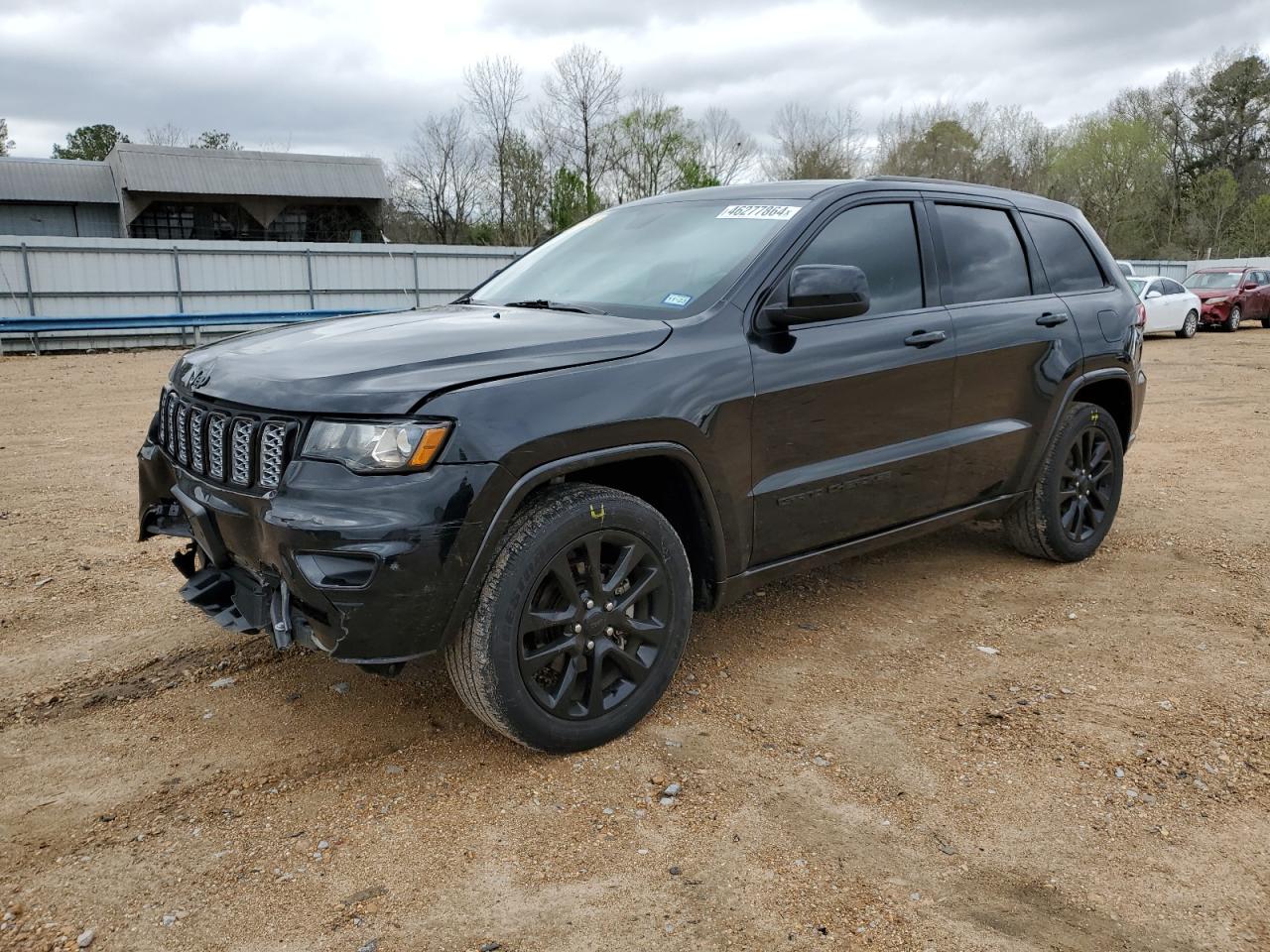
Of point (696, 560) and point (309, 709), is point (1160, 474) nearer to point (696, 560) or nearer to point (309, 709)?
point (696, 560)

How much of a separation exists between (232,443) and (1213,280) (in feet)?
89.5

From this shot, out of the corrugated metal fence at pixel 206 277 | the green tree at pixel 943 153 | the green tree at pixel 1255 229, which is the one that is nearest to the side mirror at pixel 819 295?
the corrugated metal fence at pixel 206 277

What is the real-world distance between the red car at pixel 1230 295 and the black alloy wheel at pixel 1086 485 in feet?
71.7

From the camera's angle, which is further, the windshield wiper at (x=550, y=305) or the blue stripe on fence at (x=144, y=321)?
the blue stripe on fence at (x=144, y=321)

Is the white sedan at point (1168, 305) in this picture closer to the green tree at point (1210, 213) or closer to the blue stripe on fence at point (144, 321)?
the blue stripe on fence at point (144, 321)

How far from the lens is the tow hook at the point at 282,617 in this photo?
2811 millimetres

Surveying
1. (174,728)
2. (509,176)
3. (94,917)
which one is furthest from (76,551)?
(509,176)

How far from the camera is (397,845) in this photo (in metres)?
2.72

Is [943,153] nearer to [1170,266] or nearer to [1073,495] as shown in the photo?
[1170,266]

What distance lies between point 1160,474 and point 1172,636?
3.76 metres

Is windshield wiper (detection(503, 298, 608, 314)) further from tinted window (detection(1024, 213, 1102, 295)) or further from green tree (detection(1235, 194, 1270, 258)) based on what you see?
green tree (detection(1235, 194, 1270, 258))

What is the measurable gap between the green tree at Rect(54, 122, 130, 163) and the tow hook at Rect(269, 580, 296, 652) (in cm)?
6028

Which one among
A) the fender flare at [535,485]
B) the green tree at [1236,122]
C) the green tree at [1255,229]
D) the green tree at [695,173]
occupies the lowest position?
the fender flare at [535,485]

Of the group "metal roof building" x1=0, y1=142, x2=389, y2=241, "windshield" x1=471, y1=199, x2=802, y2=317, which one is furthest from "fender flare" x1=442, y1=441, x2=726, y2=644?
"metal roof building" x1=0, y1=142, x2=389, y2=241
